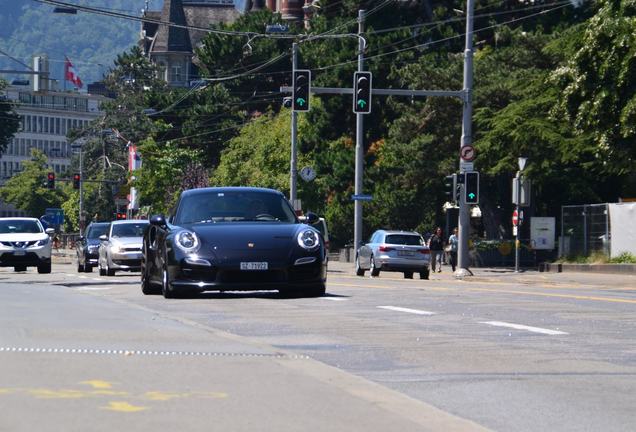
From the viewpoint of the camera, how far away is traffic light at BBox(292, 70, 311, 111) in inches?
1761

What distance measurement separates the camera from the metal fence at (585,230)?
173 feet

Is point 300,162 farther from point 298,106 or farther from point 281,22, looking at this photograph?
point 298,106

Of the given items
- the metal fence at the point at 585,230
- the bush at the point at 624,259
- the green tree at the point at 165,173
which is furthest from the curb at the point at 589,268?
the green tree at the point at 165,173

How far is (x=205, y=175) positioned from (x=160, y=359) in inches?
3796

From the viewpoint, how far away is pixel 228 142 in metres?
106

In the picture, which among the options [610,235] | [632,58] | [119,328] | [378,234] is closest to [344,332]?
[119,328]

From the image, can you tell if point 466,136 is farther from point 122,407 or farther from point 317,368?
point 122,407

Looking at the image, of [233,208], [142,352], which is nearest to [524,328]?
[142,352]

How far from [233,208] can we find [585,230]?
1337 inches

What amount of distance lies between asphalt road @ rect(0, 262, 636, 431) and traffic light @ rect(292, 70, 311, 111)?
1001 inches

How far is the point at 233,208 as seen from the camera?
21828 mm

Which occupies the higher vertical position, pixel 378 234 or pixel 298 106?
pixel 298 106

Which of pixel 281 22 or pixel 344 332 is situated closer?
pixel 344 332

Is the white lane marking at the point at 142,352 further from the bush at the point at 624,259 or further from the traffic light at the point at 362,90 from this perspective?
the bush at the point at 624,259
